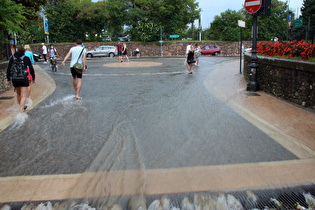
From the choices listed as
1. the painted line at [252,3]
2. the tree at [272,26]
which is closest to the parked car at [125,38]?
the tree at [272,26]

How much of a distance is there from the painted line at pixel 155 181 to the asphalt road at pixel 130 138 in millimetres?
201

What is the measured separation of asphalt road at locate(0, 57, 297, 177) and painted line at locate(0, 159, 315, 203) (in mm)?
201

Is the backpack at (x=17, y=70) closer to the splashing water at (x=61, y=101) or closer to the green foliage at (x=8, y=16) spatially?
the splashing water at (x=61, y=101)

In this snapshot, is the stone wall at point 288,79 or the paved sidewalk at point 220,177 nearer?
the paved sidewalk at point 220,177

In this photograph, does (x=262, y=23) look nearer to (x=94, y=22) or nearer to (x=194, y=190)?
(x=94, y=22)

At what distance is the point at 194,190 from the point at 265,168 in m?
1.19

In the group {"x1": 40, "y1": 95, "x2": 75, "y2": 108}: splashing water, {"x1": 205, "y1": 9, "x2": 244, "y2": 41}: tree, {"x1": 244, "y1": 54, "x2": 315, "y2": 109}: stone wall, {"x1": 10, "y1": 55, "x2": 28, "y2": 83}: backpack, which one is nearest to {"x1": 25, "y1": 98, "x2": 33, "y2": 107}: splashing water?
{"x1": 40, "y1": 95, "x2": 75, "y2": 108}: splashing water

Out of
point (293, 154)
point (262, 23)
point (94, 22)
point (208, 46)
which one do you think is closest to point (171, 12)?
point (208, 46)

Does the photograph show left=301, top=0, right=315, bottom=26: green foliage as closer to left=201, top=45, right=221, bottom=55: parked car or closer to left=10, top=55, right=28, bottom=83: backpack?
left=201, top=45, right=221, bottom=55: parked car

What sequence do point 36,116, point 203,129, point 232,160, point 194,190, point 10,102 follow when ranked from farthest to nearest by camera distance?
point 10,102, point 36,116, point 203,129, point 232,160, point 194,190

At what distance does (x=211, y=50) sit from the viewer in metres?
38.5

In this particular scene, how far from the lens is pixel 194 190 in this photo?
11.3ft

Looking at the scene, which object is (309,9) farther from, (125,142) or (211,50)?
(125,142)

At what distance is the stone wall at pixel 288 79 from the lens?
273 inches
